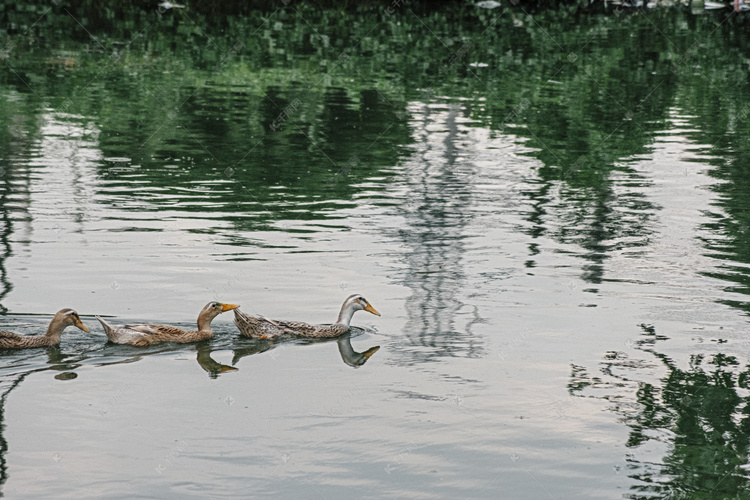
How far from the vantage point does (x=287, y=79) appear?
36.0 metres

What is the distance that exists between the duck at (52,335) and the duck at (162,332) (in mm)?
266

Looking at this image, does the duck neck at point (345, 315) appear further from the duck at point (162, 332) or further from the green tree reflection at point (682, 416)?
the green tree reflection at point (682, 416)

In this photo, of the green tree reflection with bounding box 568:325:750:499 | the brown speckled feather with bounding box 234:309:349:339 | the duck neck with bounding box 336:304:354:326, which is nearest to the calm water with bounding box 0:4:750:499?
the green tree reflection with bounding box 568:325:750:499

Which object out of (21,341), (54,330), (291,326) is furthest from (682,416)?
(21,341)

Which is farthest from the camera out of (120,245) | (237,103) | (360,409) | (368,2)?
(368,2)

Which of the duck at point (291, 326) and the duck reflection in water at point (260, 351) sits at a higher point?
the duck at point (291, 326)

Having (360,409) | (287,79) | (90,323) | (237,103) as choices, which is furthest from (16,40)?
(360,409)

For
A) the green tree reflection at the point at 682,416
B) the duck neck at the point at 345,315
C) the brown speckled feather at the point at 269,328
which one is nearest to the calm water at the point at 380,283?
the green tree reflection at the point at 682,416

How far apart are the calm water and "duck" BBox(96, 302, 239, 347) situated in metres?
0.16

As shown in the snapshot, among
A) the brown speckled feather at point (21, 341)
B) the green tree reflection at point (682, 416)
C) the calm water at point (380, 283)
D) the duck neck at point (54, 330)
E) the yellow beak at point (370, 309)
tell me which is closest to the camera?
the green tree reflection at point (682, 416)

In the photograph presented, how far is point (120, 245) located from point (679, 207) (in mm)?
9276

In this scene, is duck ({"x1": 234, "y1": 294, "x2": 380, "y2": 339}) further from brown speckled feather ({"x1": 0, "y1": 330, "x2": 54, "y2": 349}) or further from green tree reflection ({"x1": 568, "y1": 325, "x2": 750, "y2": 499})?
green tree reflection ({"x1": 568, "y1": 325, "x2": 750, "y2": 499})

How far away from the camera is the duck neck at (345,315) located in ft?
42.9

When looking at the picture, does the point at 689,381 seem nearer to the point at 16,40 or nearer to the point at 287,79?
the point at 287,79
